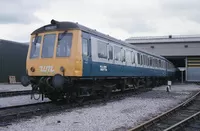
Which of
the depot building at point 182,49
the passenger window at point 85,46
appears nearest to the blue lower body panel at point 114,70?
the passenger window at point 85,46

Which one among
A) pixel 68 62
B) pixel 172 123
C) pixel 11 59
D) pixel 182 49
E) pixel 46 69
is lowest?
pixel 172 123

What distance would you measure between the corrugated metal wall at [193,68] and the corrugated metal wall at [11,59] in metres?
24.1

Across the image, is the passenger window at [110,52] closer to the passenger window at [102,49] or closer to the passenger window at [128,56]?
the passenger window at [102,49]

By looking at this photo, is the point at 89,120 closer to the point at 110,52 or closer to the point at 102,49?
the point at 102,49

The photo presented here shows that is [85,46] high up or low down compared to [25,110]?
up

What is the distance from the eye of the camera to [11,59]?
3166 cm

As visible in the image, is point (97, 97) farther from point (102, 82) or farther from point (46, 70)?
point (46, 70)

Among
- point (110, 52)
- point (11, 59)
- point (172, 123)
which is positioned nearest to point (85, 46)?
point (110, 52)

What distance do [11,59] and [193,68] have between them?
1034 inches

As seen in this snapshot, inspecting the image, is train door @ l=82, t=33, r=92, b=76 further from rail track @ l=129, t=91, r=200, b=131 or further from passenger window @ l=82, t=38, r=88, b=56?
rail track @ l=129, t=91, r=200, b=131

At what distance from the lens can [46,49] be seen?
1184cm

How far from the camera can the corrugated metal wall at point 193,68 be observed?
4275 cm

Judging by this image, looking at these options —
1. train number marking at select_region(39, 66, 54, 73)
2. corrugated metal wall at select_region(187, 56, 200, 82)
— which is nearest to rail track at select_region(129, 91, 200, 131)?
train number marking at select_region(39, 66, 54, 73)

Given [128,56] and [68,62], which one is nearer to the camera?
[68,62]
